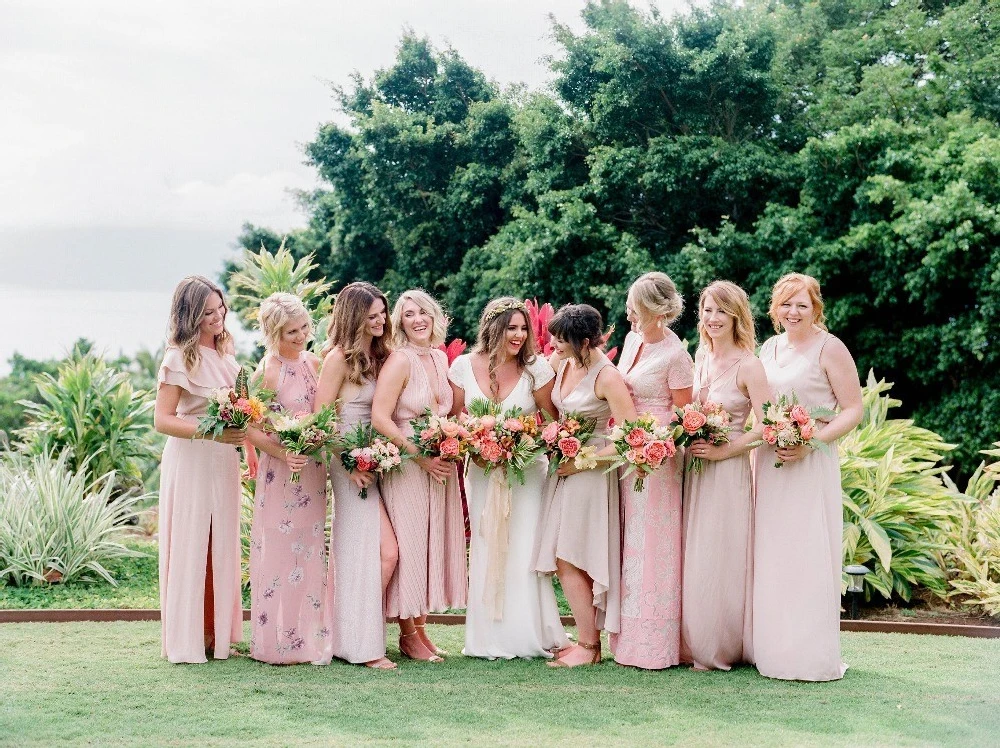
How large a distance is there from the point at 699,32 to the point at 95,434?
47.6 ft

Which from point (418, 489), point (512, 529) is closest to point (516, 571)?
point (512, 529)

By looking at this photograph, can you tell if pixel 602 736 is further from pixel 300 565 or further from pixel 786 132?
pixel 786 132

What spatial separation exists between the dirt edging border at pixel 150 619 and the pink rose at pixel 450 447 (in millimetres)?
3023

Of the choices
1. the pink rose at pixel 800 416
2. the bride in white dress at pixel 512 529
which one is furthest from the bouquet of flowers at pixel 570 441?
the pink rose at pixel 800 416

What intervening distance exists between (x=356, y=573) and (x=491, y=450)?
106cm

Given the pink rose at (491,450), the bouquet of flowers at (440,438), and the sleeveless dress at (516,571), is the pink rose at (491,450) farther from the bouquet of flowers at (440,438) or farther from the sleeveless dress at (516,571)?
the sleeveless dress at (516,571)

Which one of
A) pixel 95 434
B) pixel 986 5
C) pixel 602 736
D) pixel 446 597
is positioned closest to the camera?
pixel 602 736

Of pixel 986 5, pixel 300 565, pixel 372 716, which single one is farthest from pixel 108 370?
pixel 986 5

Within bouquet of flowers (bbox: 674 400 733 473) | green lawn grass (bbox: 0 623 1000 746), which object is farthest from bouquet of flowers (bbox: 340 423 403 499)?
bouquet of flowers (bbox: 674 400 733 473)

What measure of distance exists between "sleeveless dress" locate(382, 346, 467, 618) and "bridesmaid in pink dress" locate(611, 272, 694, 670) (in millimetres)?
1038

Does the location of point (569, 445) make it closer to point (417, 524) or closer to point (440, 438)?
point (440, 438)

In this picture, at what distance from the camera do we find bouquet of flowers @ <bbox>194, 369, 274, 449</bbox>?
5.70 metres

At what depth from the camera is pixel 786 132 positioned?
2134 centimetres

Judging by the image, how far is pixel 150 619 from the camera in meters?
7.69
